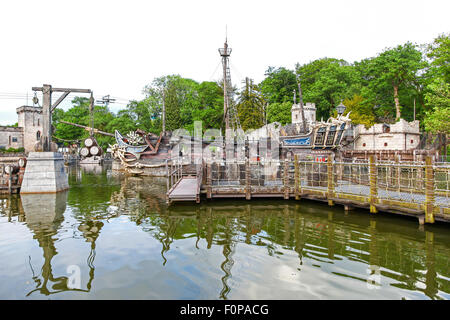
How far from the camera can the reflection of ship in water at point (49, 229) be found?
6.56 m

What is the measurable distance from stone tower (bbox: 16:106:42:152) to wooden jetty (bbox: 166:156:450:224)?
59.0 meters

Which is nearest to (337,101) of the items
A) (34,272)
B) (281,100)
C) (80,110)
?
(281,100)

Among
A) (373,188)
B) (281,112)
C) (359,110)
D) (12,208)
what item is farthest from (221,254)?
(359,110)

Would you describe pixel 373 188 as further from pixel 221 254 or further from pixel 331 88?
pixel 331 88

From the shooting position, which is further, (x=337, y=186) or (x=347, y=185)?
(x=347, y=185)

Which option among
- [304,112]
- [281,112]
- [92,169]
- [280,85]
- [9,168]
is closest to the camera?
[9,168]

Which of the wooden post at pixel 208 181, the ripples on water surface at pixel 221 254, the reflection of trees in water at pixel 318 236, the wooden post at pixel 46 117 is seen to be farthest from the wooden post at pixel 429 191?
the wooden post at pixel 46 117

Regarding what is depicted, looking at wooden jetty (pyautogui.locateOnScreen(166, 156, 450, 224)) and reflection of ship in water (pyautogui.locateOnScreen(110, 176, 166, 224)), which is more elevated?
wooden jetty (pyautogui.locateOnScreen(166, 156, 450, 224))

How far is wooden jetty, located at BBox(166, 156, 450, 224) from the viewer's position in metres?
10.4

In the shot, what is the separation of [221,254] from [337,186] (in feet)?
32.0

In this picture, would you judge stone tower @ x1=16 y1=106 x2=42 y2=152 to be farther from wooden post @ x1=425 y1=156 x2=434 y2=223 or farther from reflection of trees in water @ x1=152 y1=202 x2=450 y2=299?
wooden post @ x1=425 y1=156 x2=434 y2=223

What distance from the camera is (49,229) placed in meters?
10.9

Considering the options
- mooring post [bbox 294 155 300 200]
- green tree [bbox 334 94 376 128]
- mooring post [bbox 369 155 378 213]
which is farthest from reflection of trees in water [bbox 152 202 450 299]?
green tree [bbox 334 94 376 128]
